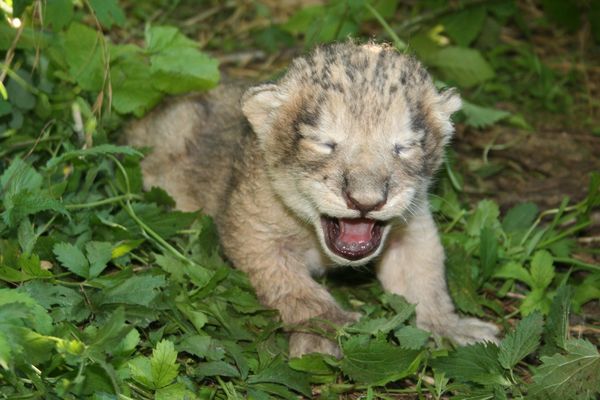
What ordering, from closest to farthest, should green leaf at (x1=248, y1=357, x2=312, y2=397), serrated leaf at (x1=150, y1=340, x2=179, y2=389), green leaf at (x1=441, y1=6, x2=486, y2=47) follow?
serrated leaf at (x1=150, y1=340, x2=179, y2=389), green leaf at (x1=248, y1=357, x2=312, y2=397), green leaf at (x1=441, y1=6, x2=486, y2=47)

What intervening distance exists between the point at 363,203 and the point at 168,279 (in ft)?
3.66

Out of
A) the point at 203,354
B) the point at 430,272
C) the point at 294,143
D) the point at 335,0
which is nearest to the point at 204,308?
the point at 203,354

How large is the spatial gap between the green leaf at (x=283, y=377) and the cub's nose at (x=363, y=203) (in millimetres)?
759

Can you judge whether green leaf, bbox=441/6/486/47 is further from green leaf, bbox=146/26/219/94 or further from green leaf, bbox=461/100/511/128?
green leaf, bbox=146/26/219/94

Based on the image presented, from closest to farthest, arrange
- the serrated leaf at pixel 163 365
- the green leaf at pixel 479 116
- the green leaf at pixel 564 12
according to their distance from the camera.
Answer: the serrated leaf at pixel 163 365, the green leaf at pixel 479 116, the green leaf at pixel 564 12

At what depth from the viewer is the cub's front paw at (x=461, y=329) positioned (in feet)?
16.1

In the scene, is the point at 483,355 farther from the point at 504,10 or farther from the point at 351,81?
the point at 504,10

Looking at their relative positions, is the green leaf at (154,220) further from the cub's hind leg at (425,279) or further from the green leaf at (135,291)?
the cub's hind leg at (425,279)

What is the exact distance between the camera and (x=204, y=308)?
4.58 m

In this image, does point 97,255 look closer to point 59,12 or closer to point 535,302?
point 59,12

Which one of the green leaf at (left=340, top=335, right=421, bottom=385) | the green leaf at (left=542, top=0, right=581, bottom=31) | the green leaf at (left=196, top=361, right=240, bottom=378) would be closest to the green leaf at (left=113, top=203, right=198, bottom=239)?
the green leaf at (left=196, top=361, right=240, bottom=378)

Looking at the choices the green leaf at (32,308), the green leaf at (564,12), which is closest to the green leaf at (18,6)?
the green leaf at (32,308)

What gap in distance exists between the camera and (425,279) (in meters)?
5.06

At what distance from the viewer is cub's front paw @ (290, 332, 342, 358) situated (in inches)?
181
